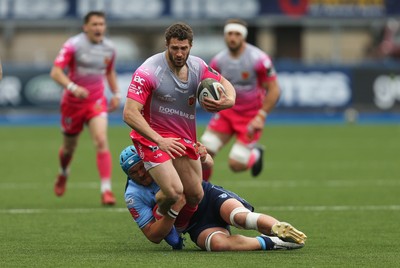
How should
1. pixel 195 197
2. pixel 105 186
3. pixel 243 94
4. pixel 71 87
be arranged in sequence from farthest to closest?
pixel 243 94
pixel 71 87
pixel 105 186
pixel 195 197

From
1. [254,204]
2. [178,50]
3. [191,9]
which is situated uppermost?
[178,50]

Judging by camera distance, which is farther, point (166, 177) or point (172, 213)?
point (172, 213)

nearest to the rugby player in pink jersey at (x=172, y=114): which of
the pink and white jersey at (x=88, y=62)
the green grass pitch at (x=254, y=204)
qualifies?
the green grass pitch at (x=254, y=204)

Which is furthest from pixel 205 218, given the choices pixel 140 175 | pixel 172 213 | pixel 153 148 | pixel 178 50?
pixel 178 50

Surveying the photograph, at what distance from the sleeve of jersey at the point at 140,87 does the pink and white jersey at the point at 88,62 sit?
5264 mm

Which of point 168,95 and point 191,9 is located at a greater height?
point 168,95

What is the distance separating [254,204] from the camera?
13.8 metres

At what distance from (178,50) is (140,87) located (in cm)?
46

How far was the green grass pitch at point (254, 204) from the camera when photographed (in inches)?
362

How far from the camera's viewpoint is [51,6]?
34.2 m

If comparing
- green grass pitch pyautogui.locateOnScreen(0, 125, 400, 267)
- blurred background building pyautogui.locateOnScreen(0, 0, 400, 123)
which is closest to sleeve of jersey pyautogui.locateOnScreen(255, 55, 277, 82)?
green grass pitch pyautogui.locateOnScreen(0, 125, 400, 267)

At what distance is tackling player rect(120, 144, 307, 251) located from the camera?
952 cm

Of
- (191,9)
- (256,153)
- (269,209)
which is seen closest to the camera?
(269,209)

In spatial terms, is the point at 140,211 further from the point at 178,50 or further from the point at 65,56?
the point at 65,56
